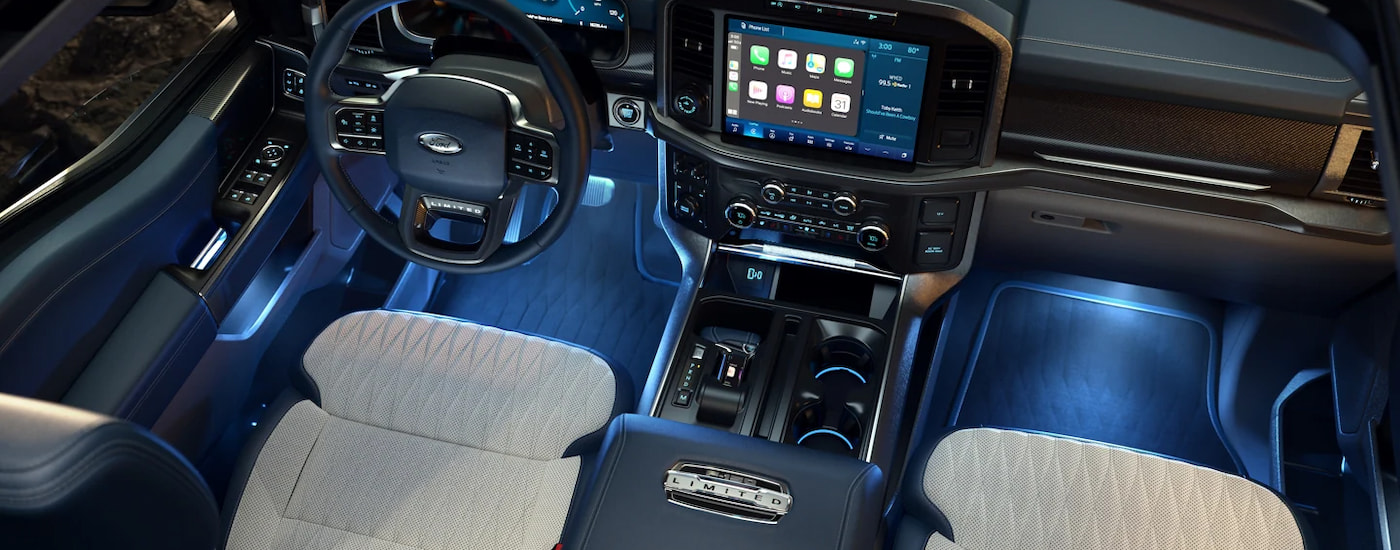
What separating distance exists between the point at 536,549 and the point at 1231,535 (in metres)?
1.14

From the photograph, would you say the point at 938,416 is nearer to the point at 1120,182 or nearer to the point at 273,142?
the point at 1120,182

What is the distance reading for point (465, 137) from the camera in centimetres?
177

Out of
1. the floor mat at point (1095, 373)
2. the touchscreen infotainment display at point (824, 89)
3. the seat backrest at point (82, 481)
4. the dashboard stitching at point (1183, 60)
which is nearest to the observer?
the seat backrest at point (82, 481)

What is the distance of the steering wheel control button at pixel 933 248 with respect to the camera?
2.11 metres

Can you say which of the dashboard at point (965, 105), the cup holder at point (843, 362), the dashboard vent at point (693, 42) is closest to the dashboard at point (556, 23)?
the dashboard at point (965, 105)

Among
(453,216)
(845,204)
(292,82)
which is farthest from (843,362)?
(292,82)

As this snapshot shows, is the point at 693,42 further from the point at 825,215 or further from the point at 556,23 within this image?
the point at 825,215

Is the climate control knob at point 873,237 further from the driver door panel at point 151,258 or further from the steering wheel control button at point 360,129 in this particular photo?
the driver door panel at point 151,258

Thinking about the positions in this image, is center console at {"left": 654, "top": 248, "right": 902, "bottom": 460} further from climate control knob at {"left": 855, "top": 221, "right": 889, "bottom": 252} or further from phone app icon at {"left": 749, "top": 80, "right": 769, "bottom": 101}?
phone app icon at {"left": 749, "top": 80, "right": 769, "bottom": 101}

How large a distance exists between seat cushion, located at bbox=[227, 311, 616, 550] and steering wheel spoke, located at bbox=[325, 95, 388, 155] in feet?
1.31

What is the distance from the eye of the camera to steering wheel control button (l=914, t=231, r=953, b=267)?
2.11 metres

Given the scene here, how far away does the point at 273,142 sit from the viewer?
2326 millimetres

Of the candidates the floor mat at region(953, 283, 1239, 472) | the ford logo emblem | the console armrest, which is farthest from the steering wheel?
the floor mat at region(953, 283, 1239, 472)

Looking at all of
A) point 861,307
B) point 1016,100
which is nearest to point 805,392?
point 861,307
